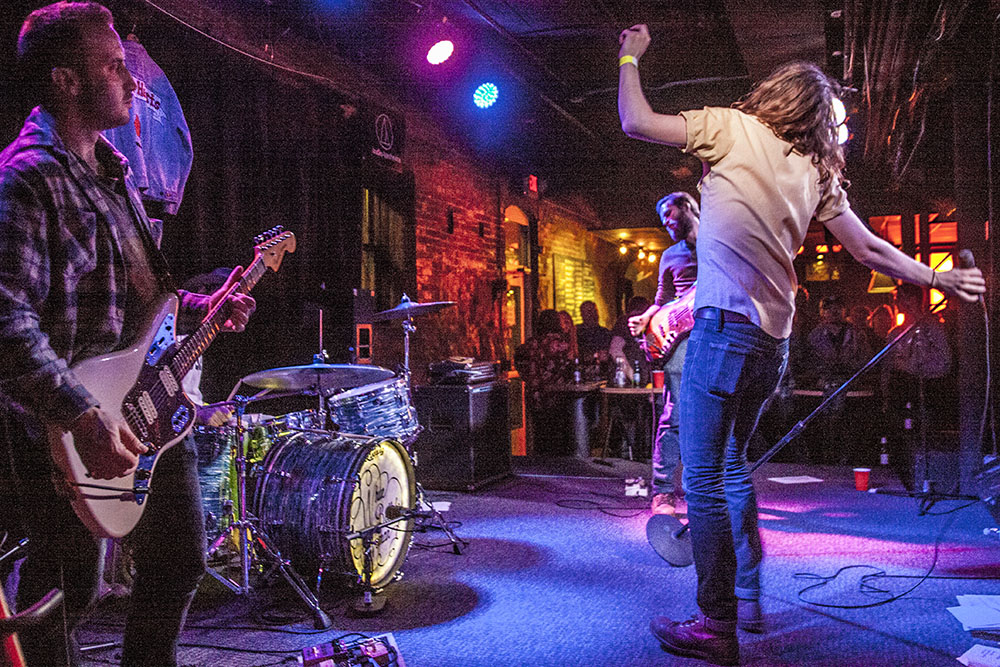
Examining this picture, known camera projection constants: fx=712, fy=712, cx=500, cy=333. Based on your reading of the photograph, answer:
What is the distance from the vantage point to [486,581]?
3.76 metres

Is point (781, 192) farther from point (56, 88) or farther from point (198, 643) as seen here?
point (198, 643)

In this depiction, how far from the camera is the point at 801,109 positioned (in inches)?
94.0

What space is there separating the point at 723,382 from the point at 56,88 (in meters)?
2.12

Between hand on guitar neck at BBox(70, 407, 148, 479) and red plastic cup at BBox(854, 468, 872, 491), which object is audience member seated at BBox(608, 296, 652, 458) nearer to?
red plastic cup at BBox(854, 468, 872, 491)

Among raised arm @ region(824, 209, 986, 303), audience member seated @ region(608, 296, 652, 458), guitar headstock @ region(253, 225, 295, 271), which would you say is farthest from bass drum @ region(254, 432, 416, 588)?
audience member seated @ region(608, 296, 652, 458)

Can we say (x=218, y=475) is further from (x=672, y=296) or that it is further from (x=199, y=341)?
(x=672, y=296)

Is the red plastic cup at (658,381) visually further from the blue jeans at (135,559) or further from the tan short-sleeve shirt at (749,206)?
the blue jeans at (135,559)

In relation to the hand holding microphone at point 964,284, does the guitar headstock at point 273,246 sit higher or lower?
higher

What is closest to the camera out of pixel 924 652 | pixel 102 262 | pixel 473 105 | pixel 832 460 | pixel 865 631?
pixel 102 262

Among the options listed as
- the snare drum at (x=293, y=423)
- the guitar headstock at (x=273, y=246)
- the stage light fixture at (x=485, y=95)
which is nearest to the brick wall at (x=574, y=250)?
the stage light fixture at (x=485, y=95)

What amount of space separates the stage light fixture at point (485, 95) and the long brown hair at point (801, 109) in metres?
5.11

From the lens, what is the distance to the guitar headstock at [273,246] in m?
2.89

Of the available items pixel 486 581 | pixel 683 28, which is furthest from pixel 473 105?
pixel 486 581

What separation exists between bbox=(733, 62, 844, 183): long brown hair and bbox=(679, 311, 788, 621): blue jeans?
2.17 feet
